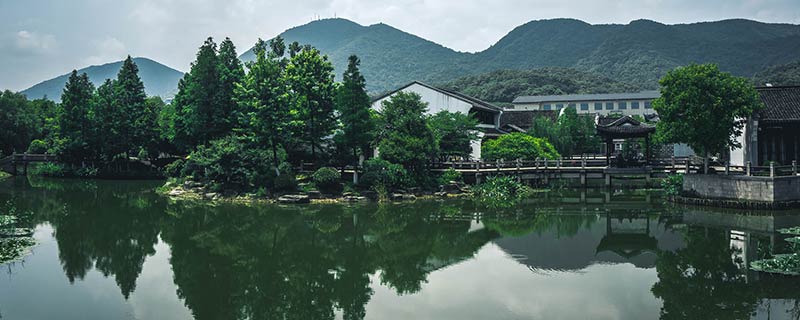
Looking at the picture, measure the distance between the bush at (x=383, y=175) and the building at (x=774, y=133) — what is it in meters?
18.9

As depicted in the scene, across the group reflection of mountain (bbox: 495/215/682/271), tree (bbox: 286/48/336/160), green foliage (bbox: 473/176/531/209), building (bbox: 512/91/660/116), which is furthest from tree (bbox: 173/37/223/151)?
building (bbox: 512/91/660/116)

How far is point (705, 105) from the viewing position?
25.8 metres

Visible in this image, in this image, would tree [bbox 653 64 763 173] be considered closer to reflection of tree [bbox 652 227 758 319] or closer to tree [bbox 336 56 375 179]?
reflection of tree [bbox 652 227 758 319]

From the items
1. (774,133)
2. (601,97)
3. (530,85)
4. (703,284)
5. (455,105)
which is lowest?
(703,284)

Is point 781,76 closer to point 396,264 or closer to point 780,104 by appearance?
point 780,104

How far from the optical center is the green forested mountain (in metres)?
88.0

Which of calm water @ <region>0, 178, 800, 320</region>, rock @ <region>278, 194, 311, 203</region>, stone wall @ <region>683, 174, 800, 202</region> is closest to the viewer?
calm water @ <region>0, 178, 800, 320</region>

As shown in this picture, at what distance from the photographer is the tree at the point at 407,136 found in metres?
30.7

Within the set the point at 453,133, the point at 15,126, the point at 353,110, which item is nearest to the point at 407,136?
the point at 353,110

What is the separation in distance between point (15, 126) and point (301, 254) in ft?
160

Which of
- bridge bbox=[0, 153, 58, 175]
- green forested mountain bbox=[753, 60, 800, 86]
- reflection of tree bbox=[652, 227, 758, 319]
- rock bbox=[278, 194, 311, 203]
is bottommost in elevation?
reflection of tree bbox=[652, 227, 758, 319]

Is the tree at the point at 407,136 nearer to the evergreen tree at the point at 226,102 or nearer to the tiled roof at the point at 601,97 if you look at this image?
the evergreen tree at the point at 226,102

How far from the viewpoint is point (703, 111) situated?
84.3 feet

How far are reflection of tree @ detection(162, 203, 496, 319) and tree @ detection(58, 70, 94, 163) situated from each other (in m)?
22.0
